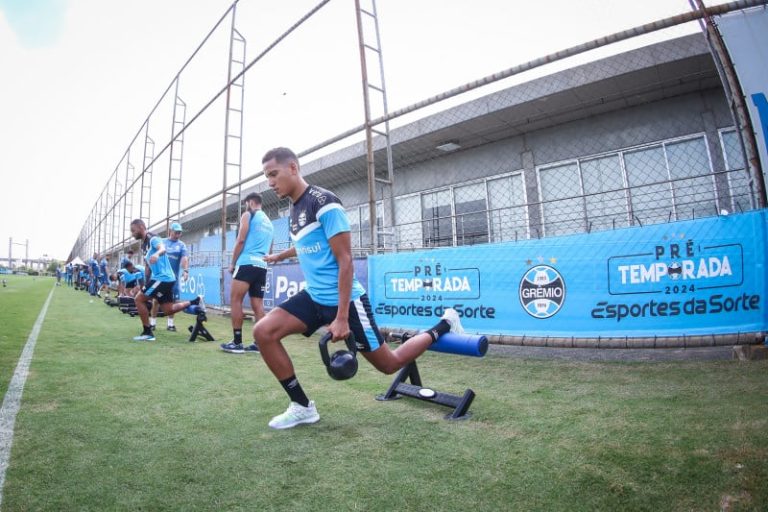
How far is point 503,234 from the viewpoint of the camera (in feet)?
35.6

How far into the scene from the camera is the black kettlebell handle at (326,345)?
2252mm

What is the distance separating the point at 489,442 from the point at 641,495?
0.77 m

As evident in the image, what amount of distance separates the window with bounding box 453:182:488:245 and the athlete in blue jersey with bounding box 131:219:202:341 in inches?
276

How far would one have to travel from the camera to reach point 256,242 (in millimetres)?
5473

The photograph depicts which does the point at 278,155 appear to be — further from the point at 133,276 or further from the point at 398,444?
the point at 133,276

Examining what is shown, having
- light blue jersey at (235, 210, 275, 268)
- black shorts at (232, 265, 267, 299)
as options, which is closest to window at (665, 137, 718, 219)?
light blue jersey at (235, 210, 275, 268)

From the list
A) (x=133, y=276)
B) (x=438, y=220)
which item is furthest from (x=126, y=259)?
(x=438, y=220)

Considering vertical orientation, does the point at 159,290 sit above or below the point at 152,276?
below

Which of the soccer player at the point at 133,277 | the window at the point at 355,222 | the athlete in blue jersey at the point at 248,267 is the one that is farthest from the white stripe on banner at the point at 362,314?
the soccer player at the point at 133,277

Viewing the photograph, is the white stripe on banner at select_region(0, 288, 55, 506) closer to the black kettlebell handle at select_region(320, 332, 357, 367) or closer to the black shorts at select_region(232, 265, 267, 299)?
the black kettlebell handle at select_region(320, 332, 357, 367)

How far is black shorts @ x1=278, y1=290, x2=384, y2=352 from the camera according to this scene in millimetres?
2604

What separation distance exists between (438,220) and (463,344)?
9.33 meters

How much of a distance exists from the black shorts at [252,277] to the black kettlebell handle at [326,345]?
3.33 metres

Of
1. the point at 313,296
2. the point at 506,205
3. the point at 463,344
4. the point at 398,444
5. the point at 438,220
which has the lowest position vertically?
the point at 398,444
